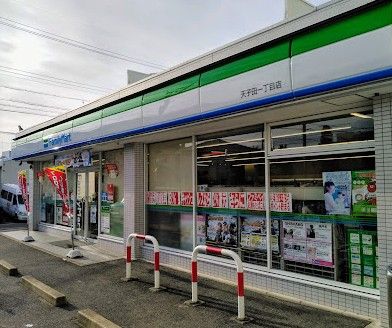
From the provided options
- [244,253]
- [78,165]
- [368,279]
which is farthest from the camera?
[78,165]

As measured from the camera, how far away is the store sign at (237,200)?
739 centimetres

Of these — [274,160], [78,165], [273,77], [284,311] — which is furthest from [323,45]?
[78,165]

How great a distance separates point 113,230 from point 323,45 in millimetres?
8124

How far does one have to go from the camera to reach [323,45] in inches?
200

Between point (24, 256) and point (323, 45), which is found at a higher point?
point (323, 45)

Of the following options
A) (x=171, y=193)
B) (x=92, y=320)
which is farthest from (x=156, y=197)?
(x=92, y=320)

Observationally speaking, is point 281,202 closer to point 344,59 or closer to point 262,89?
point 262,89

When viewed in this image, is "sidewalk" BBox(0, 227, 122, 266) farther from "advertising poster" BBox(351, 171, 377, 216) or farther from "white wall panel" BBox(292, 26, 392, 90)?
"white wall panel" BBox(292, 26, 392, 90)

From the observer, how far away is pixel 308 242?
635 centimetres

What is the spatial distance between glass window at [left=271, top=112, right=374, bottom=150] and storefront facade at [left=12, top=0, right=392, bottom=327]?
0.06 ft

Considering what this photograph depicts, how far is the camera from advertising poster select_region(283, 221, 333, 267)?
20.0ft

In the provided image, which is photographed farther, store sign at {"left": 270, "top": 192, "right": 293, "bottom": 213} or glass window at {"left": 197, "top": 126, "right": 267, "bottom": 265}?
glass window at {"left": 197, "top": 126, "right": 267, "bottom": 265}

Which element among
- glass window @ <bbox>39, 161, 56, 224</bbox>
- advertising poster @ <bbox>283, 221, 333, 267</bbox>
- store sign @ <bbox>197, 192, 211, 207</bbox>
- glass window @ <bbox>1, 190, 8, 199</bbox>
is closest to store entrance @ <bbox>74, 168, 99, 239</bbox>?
glass window @ <bbox>39, 161, 56, 224</bbox>

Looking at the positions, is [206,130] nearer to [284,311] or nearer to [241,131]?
[241,131]
